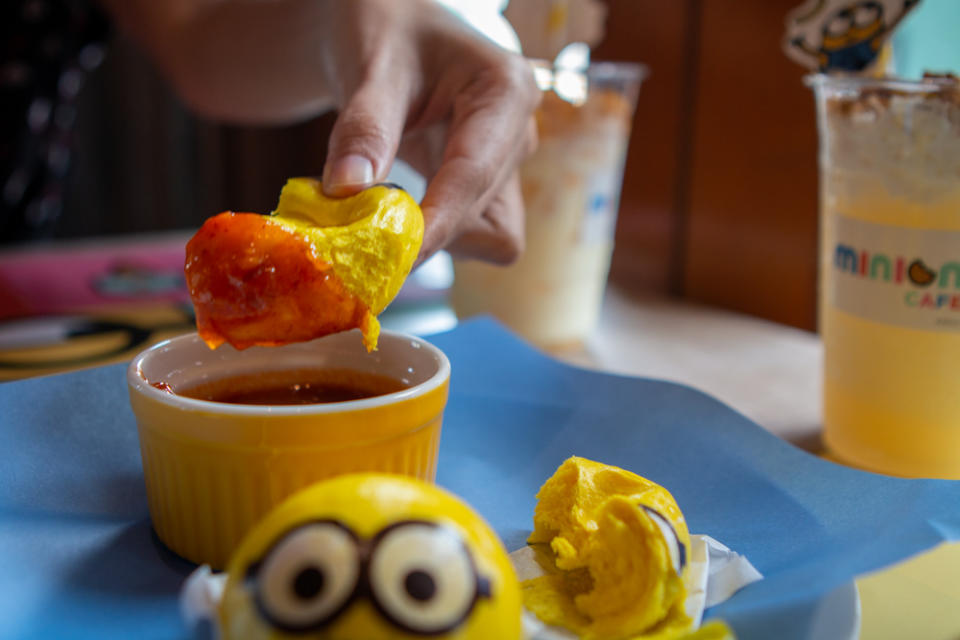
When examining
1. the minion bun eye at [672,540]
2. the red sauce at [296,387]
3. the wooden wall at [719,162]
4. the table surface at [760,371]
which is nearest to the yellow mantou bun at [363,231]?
the red sauce at [296,387]

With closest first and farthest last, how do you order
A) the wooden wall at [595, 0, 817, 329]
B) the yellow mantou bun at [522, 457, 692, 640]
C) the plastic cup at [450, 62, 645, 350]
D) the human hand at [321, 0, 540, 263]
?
the yellow mantou bun at [522, 457, 692, 640], the human hand at [321, 0, 540, 263], the plastic cup at [450, 62, 645, 350], the wooden wall at [595, 0, 817, 329]

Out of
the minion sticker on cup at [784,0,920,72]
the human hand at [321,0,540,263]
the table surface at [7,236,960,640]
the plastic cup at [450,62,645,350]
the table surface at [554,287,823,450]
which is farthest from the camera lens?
the plastic cup at [450,62,645,350]

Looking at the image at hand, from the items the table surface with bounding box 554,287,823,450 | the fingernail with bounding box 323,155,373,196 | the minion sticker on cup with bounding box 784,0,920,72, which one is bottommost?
the table surface with bounding box 554,287,823,450

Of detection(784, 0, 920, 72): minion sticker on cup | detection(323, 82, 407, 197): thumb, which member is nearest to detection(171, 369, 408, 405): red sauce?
detection(323, 82, 407, 197): thumb

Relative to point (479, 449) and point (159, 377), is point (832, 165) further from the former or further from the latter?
point (159, 377)

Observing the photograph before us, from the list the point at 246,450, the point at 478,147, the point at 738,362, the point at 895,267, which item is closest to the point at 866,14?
the point at 895,267

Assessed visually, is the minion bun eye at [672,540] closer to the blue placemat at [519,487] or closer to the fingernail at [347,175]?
the blue placemat at [519,487]

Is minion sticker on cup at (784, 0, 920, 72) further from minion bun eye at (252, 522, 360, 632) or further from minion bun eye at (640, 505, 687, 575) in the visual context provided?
minion bun eye at (252, 522, 360, 632)

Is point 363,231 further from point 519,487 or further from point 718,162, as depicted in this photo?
point 718,162
